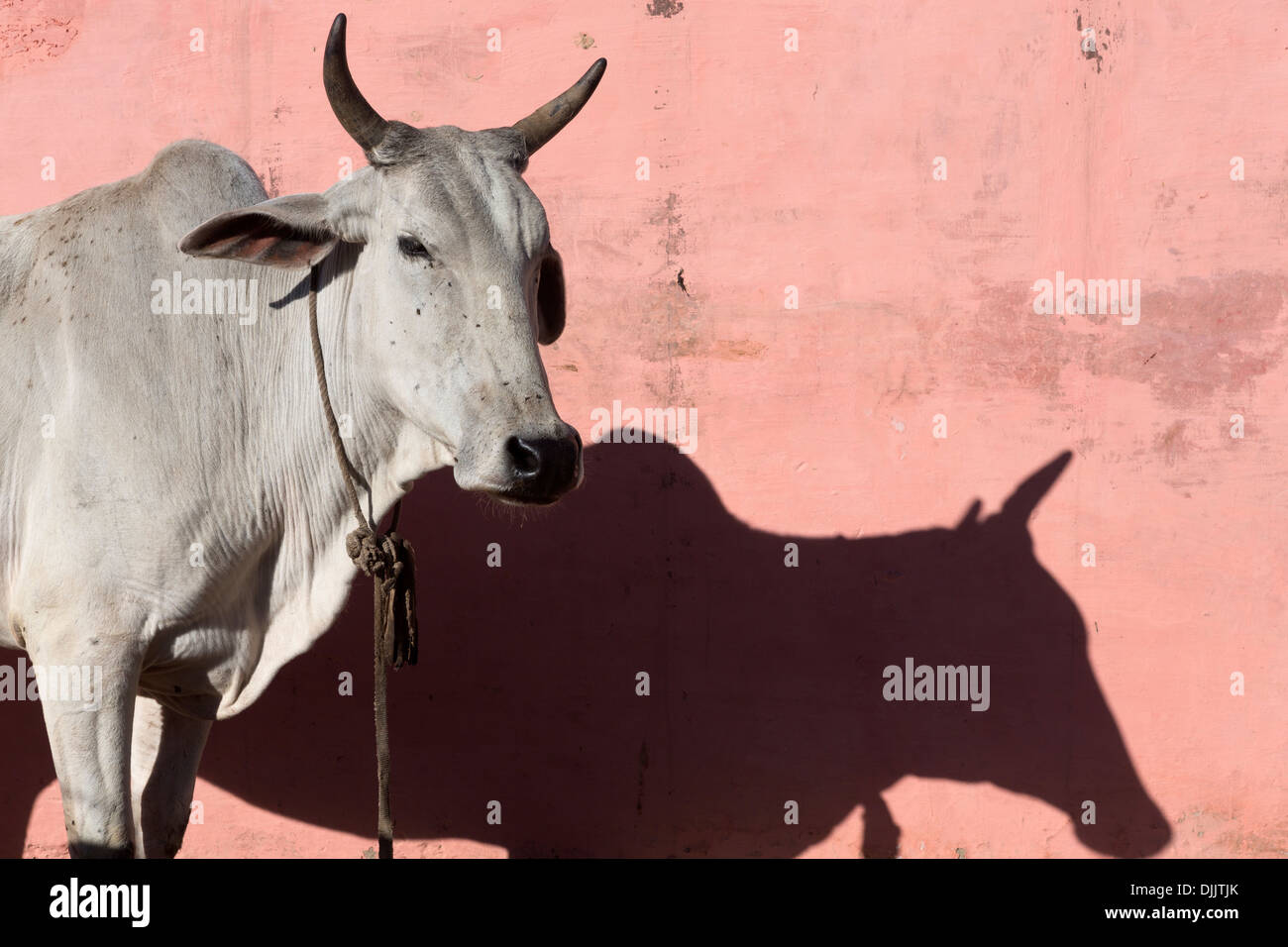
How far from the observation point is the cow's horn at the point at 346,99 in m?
2.85

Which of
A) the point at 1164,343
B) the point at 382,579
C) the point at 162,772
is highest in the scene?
the point at 1164,343

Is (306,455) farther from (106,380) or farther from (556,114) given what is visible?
(556,114)

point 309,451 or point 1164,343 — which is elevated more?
point 1164,343

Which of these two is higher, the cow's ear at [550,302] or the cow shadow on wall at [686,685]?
the cow's ear at [550,302]

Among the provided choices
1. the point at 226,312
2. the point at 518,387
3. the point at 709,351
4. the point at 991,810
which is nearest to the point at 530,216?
the point at 518,387

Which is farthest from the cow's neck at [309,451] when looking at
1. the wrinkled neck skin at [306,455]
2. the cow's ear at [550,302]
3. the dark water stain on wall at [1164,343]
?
the dark water stain on wall at [1164,343]

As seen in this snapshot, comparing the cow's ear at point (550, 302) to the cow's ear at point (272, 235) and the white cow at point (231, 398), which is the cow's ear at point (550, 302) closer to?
the white cow at point (231, 398)

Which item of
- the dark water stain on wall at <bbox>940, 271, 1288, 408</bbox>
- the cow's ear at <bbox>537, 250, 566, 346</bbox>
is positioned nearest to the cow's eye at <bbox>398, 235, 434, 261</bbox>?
the cow's ear at <bbox>537, 250, 566, 346</bbox>

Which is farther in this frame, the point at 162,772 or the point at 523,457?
the point at 162,772

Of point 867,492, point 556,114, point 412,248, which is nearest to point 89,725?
point 412,248

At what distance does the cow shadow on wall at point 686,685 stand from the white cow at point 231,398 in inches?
47.6

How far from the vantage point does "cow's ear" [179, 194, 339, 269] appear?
304cm

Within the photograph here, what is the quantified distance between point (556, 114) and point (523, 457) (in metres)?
1.10

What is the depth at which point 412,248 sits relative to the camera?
3.00 metres
